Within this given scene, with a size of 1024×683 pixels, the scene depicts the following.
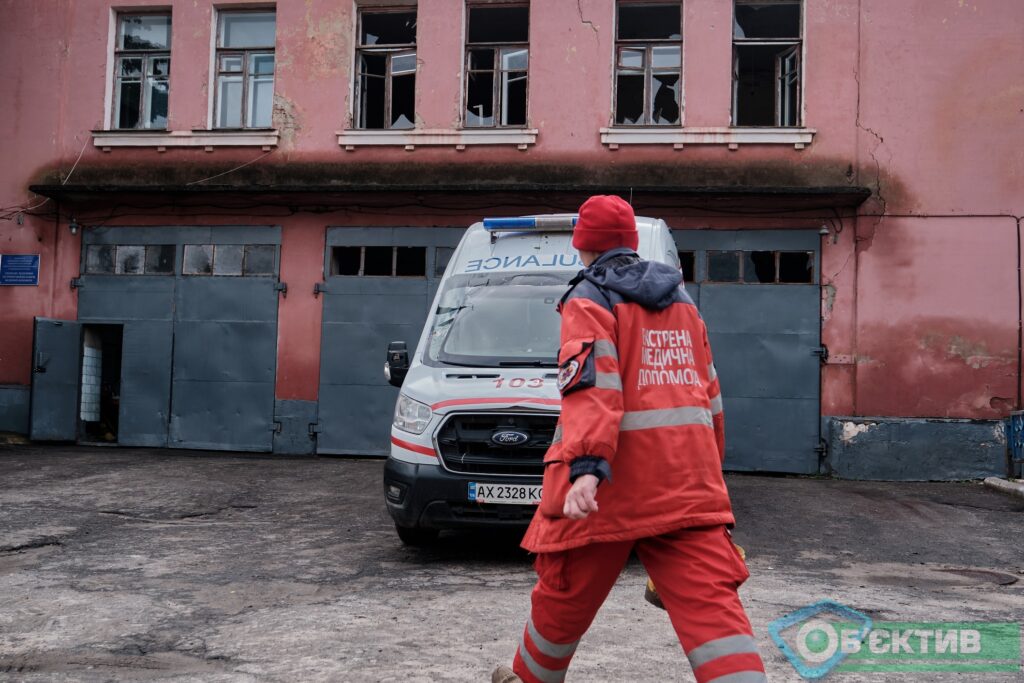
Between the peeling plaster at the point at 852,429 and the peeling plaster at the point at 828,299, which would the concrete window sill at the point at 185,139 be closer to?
the peeling plaster at the point at 828,299

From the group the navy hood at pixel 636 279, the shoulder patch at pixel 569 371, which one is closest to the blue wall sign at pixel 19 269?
the navy hood at pixel 636 279

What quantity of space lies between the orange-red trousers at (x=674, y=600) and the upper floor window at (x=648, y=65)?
11.8 metres

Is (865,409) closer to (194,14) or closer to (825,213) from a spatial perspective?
(825,213)

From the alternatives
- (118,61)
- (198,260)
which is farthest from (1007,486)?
(118,61)

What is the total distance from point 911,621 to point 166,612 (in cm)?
402

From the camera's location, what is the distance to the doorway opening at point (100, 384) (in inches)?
596

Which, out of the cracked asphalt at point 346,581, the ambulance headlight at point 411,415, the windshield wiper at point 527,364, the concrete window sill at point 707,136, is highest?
the concrete window sill at point 707,136

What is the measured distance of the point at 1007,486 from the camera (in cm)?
1144

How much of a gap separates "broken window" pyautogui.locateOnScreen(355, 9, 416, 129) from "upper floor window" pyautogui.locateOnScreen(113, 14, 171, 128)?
10.4 feet

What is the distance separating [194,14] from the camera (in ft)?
49.3

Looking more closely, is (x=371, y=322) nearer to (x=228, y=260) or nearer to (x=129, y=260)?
(x=228, y=260)

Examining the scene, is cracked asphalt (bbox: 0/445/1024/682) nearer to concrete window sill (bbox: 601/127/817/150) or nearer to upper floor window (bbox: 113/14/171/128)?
concrete window sill (bbox: 601/127/817/150)

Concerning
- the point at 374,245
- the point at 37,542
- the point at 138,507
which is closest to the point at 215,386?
A: the point at 374,245

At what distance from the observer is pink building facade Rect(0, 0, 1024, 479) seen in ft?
43.1
